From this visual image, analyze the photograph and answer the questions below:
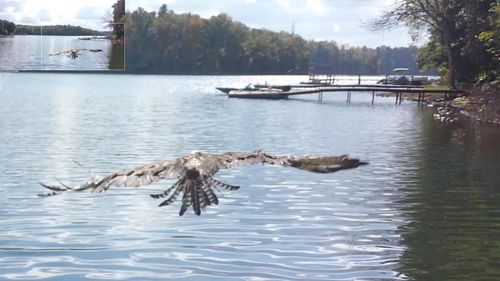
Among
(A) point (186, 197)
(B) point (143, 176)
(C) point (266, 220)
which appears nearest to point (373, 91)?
(C) point (266, 220)

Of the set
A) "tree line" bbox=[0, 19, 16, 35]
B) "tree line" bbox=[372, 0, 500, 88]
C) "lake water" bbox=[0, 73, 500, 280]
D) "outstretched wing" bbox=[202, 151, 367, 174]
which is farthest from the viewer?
"tree line" bbox=[372, 0, 500, 88]

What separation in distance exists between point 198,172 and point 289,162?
3.32ft

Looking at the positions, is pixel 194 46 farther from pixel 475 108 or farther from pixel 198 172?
pixel 198 172

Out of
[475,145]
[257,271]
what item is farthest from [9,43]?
[475,145]

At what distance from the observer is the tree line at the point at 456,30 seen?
6944cm

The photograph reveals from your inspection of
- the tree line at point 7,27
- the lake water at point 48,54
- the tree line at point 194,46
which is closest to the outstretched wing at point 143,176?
the lake water at point 48,54

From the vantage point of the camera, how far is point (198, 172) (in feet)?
30.7

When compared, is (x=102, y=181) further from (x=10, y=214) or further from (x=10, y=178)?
(x=10, y=178)

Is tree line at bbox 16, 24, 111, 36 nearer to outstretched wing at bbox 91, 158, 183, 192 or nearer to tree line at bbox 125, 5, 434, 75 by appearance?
outstretched wing at bbox 91, 158, 183, 192

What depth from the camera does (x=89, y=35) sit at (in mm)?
20203

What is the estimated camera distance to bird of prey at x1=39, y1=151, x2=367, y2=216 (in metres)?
8.77

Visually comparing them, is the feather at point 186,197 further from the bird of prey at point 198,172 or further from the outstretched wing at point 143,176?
the outstretched wing at point 143,176

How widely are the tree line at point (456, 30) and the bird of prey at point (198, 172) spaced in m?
57.0

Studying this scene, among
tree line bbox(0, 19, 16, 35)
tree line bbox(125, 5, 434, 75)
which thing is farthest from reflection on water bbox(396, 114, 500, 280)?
tree line bbox(125, 5, 434, 75)
